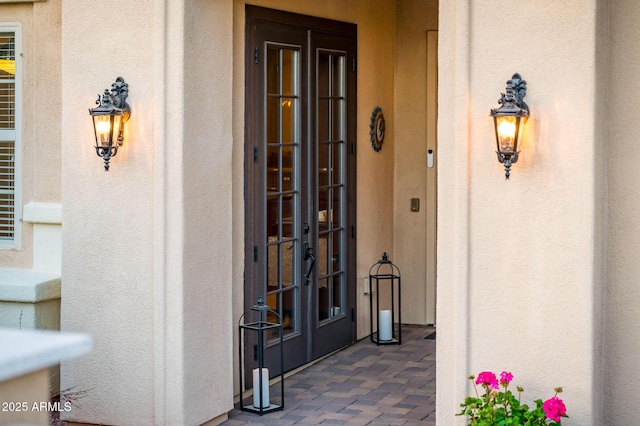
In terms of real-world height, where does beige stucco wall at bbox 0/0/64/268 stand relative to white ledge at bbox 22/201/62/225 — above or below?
above

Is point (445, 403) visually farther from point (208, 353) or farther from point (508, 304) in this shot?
point (208, 353)

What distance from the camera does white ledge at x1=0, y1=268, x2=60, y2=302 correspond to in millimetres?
7059

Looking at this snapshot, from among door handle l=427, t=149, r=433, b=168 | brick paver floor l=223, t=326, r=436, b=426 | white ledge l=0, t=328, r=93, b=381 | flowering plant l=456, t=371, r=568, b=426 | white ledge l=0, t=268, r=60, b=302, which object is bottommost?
brick paver floor l=223, t=326, r=436, b=426

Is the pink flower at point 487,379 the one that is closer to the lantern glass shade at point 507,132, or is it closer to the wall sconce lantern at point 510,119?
the wall sconce lantern at point 510,119

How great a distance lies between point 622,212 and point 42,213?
4.17 meters

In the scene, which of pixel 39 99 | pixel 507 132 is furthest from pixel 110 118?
pixel 507 132

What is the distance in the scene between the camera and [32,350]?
2602mm

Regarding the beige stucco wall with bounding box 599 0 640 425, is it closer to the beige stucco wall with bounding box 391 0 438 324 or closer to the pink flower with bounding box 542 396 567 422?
the pink flower with bounding box 542 396 567 422

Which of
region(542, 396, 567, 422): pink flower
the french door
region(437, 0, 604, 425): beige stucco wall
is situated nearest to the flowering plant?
region(542, 396, 567, 422): pink flower

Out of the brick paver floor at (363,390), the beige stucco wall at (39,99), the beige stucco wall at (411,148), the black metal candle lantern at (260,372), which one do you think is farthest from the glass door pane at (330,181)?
the beige stucco wall at (39,99)

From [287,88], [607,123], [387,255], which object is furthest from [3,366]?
[387,255]

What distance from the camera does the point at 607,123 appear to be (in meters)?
5.73

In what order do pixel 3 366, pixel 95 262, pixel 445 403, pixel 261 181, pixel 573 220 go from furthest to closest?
pixel 261 181
pixel 95 262
pixel 445 403
pixel 573 220
pixel 3 366

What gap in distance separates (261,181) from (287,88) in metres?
0.86
